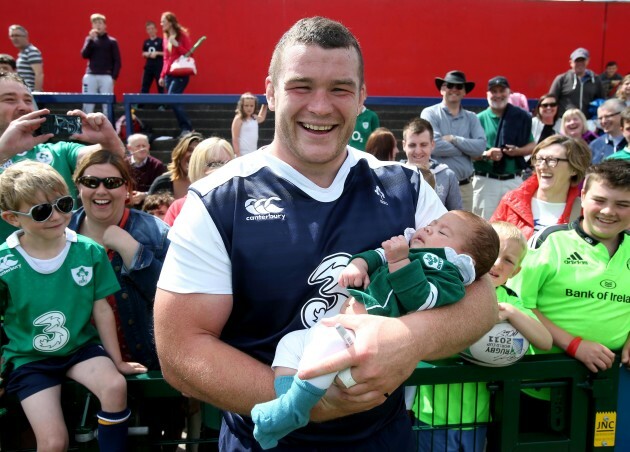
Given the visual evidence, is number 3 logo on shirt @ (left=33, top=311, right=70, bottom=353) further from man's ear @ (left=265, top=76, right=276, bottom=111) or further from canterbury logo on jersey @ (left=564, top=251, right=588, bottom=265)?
A: canterbury logo on jersey @ (left=564, top=251, right=588, bottom=265)

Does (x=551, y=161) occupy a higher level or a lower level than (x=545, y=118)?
lower

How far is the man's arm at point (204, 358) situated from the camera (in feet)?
5.58

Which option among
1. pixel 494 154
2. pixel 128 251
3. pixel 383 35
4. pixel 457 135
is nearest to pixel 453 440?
pixel 128 251

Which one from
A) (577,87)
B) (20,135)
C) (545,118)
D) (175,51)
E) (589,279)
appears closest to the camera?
(589,279)

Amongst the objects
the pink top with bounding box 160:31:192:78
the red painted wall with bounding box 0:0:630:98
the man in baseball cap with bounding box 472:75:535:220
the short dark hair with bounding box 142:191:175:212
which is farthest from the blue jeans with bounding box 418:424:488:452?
the red painted wall with bounding box 0:0:630:98

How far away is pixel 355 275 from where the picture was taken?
5.88 ft

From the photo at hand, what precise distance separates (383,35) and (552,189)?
12.9m

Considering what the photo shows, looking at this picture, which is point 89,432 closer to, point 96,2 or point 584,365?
point 584,365

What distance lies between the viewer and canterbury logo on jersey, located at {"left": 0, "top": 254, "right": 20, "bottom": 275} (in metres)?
2.57

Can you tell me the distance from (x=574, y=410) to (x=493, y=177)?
5.31 metres

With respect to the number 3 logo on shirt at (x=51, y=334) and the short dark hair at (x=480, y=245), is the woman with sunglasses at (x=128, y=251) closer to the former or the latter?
the number 3 logo on shirt at (x=51, y=334)

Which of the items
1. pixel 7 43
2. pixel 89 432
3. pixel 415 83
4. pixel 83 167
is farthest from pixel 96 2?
pixel 89 432

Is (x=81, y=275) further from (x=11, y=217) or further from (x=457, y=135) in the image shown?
(x=457, y=135)

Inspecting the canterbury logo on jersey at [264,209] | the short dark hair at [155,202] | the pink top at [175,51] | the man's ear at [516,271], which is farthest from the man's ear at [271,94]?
the pink top at [175,51]
